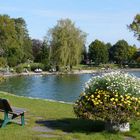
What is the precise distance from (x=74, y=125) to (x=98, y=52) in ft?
349

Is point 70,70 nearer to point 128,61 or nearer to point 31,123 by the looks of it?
point 128,61

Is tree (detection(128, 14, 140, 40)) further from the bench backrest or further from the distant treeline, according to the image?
the bench backrest

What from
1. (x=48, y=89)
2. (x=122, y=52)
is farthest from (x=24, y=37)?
(x=48, y=89)

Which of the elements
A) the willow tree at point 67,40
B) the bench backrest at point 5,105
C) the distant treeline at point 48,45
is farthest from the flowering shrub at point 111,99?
the willow tree at point 67,40

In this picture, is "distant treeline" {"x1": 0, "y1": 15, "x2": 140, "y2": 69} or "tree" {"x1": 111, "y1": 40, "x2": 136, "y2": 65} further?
"tree" {"x1": 111, "y1": 40, "x2": 136, "y2": 65}

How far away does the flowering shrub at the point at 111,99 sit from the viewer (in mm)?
8391

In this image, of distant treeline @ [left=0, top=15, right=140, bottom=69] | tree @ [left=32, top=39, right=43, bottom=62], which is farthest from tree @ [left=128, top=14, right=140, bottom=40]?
tree @ [left=32, top=39, right=43, bottom=62]

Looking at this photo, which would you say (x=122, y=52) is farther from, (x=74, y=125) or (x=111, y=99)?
(x=111, y=99)

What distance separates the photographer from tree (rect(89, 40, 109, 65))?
116m

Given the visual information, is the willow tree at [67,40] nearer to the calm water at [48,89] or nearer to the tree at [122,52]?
the calm water at [48,89]

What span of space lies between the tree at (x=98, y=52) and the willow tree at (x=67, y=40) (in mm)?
40407

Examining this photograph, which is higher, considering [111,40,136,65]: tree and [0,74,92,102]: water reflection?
[111,40,136,65]: tree

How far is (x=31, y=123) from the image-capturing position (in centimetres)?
1029

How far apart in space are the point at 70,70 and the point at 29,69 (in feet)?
44.3
